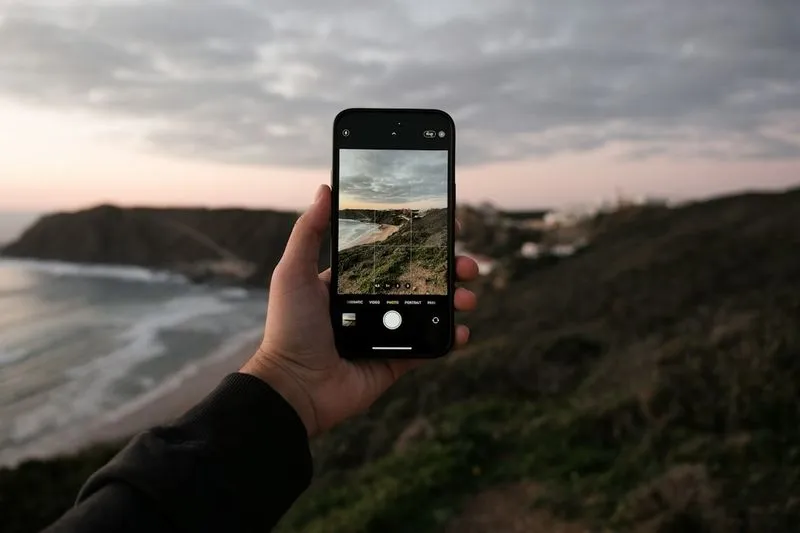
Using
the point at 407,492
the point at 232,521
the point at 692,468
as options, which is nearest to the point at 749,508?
the point at 692,468

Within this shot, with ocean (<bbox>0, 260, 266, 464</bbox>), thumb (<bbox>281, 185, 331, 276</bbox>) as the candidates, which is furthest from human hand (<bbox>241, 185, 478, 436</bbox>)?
ocean (<bbox>0, 260, 266, 464</bbox>)

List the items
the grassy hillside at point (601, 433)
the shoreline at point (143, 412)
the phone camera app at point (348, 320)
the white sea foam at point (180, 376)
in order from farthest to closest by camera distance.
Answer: the white sea foam at point (180, 376) → the shoreline at point (143, 412) → the grassy hillside at point (601, 433) → the phone camera app at point (348, 320)

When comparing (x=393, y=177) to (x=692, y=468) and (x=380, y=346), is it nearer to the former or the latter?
(x=380, y=346)

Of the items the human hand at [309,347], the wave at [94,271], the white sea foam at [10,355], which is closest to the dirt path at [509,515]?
the human hand at [309,347]

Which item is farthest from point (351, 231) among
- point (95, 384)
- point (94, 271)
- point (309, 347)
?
point (94, 271)

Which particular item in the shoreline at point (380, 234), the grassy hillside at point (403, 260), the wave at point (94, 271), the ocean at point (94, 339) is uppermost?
the shoreline at point (380, 234)

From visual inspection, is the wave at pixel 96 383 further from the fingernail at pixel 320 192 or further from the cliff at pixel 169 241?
the fingernail at pixel 320 192

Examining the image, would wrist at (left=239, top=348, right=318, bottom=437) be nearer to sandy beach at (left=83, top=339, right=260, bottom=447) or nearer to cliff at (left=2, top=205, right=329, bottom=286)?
sandy beach at (left=83, top=339, right=260, bottom=447)
